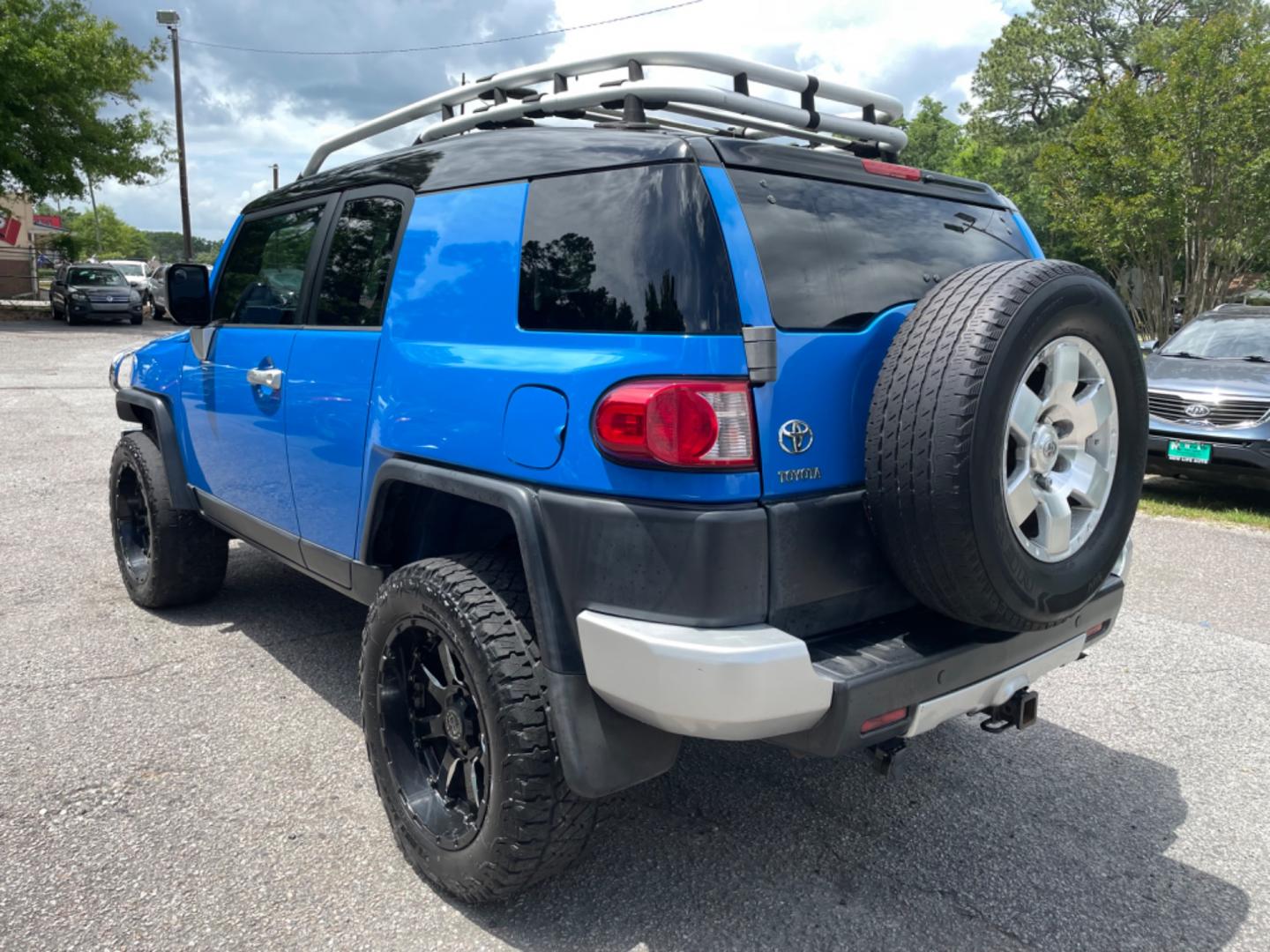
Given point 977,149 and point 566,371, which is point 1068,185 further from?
point 977,149

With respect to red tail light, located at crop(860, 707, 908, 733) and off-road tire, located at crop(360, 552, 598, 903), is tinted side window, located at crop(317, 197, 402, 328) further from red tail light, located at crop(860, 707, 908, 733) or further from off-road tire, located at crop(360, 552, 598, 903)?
red tail light, located at crop(860, 707, 908, 733)

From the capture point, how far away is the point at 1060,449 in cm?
237

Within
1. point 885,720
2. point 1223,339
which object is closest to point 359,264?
point 885,720

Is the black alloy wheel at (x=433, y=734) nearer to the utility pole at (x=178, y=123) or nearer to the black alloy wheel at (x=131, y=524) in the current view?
the black alloy wheel at (x=131, y=524)

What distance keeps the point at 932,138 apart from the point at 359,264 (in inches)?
2312

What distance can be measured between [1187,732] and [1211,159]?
15921mm

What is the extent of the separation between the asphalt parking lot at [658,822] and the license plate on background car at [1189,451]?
10.3 feet

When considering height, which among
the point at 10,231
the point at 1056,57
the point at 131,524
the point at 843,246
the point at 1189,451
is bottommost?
the point at 131,524

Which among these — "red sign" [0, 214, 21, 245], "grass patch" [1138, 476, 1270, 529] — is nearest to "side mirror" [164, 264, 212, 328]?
"grass patch" [1138, 476, 1270, 529]

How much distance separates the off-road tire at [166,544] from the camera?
431cm

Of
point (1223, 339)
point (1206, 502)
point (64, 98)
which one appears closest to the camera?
point (1206, 502)

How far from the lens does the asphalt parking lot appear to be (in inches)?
95.4

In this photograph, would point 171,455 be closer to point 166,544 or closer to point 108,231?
point 166,544

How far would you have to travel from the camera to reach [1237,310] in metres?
9.17
